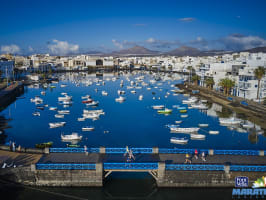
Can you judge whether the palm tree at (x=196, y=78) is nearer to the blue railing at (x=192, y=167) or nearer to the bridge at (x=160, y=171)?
the bridge at (x=160, y=171)

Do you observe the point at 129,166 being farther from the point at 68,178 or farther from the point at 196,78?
the point at 196,78

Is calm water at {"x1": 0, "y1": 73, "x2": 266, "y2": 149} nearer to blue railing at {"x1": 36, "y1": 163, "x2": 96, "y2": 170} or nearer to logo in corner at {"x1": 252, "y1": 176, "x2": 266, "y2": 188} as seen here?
blue railing at {"x1": 36, "y1": 163, "x2": 96, "y2": 170}

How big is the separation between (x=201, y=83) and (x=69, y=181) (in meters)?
68.0

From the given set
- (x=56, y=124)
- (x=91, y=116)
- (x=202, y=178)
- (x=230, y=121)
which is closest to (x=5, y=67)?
(x=91, y=116)

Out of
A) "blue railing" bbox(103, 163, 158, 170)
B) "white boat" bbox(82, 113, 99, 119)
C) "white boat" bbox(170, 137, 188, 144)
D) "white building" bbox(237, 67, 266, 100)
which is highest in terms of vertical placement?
"white building" bbox(237, 67, 266, 100)

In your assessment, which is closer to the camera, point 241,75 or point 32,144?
point 32,144

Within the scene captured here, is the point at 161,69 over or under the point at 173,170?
over

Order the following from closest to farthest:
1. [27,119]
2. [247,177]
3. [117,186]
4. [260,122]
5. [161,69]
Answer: [247,177]
[117,186]
[260,122]
[27,119]
[161,69]

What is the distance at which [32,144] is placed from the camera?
94.2 feet

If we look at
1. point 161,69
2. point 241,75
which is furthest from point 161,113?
point 161,69

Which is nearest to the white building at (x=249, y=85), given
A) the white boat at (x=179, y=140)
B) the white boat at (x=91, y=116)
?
the white boat at (x=179, y=140)

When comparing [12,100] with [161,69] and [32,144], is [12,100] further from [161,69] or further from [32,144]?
[161,69]

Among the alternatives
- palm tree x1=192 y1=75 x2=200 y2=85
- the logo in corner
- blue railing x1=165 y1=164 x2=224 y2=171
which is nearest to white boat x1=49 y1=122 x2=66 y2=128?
blue railing x1=165 y1=164 x2=224 y2=171

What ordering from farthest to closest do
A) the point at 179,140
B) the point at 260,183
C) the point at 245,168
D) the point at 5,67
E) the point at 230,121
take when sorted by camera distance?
the point at 5,67, the point at 230,121, the point at 179,140, the point at 245,168, the point at 260,183
